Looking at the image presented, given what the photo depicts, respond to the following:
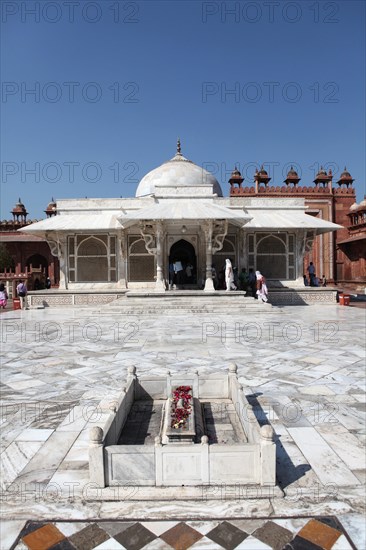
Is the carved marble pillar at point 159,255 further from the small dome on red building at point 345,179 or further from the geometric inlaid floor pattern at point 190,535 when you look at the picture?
the small dome on red building at point 345,179

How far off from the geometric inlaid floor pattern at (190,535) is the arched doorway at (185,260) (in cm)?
1386

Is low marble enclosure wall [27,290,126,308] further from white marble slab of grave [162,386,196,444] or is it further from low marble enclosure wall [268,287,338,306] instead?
white marble slab of grave [162,386,196,444]

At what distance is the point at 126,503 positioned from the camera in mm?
2334

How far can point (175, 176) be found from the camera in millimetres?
19719

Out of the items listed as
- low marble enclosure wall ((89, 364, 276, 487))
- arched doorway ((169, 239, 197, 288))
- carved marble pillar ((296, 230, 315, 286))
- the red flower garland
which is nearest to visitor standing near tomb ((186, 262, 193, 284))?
arched doorway ((169, 239, 197, 288))

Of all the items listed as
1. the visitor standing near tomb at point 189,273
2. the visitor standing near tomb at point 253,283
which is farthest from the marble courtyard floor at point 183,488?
the visitor standing near tomb at point 189,273

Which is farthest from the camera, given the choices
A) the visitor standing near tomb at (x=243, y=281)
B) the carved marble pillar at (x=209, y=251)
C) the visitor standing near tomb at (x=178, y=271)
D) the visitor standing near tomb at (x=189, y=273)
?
the visitor standing near tomb at (x=178, y=271)

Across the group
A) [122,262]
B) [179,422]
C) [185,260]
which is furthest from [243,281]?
[179,422]

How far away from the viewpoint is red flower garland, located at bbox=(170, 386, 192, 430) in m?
2.95

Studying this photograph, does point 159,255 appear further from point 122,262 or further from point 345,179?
point 345,179

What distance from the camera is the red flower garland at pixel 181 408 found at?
2953mm

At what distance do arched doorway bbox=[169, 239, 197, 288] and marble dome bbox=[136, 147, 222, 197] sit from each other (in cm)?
383

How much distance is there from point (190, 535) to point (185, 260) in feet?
51.9

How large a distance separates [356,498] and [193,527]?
41.5 inches
